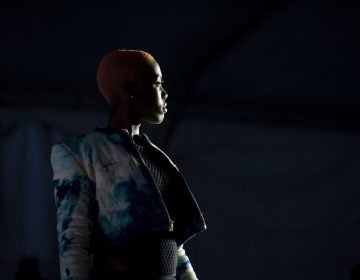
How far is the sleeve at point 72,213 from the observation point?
1790 millimetres

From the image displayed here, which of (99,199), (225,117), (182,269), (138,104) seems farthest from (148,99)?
(225,117)

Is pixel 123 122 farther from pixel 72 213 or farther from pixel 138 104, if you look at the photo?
pixel 72 213

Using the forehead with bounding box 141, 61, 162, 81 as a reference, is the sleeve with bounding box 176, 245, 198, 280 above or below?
below

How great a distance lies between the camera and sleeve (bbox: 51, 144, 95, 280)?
5.87 feet

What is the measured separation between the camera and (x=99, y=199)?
6.23ft

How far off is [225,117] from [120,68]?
283 cm

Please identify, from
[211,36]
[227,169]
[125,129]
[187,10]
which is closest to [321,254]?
[227,169]

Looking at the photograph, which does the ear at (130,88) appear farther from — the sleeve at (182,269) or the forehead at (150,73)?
the sleeve at (182,269)

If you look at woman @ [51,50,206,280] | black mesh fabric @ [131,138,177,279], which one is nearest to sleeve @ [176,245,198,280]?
woman @ [51,50,206,280]

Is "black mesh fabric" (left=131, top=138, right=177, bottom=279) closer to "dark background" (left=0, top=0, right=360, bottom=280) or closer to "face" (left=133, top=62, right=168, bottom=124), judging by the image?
"face" (left=133, top=62, right=168, bottom=124)

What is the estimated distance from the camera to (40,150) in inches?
175

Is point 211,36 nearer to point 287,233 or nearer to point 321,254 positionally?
point 287,233

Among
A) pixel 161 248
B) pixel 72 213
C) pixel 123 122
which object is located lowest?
pixel 161 248

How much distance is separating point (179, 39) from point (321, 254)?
2.39m
